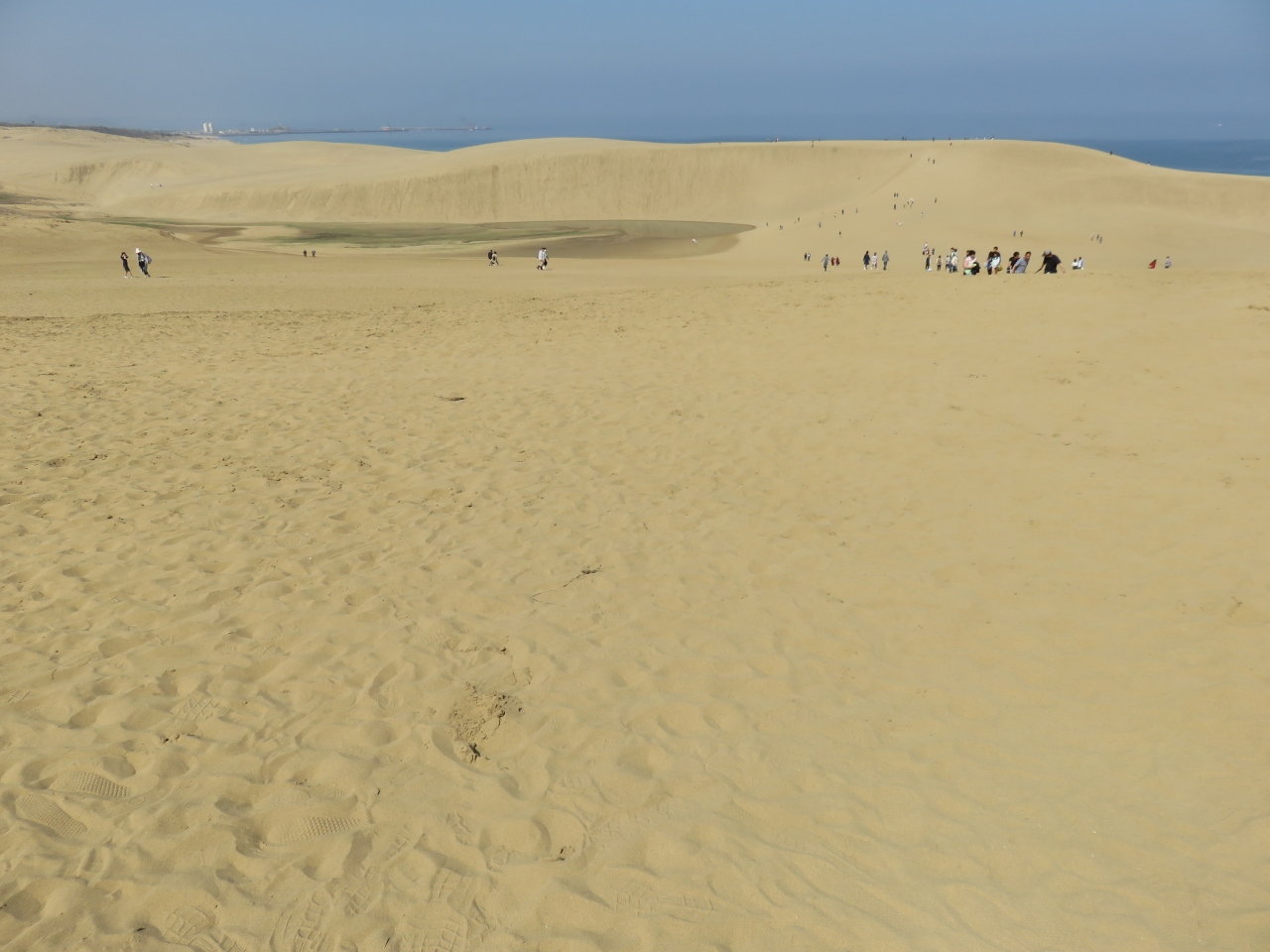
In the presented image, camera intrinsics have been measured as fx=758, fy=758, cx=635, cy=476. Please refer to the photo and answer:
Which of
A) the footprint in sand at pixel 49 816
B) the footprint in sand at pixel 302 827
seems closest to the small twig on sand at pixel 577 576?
the footprint in sand at pixel 302 827

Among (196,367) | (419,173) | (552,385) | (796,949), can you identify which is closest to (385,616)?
(796,949)

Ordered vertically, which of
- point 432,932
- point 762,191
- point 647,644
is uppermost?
point 762,191

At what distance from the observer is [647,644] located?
5.34 metres

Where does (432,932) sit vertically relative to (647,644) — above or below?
below

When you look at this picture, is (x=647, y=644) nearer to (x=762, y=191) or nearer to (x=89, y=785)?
(x=89, y=785)

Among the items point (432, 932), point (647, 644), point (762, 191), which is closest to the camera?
point (432, 932)

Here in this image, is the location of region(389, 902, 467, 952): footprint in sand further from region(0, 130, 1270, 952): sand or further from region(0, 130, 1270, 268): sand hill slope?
region(0, 130, 1270, 268): sand hill slope

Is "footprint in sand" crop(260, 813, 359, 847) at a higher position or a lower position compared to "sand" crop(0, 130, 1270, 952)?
lower

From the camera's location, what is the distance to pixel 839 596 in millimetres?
5895

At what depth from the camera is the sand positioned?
11.5 ft

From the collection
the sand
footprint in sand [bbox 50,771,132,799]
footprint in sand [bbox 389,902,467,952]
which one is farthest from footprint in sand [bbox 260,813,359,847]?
footprint in sand [bbox 50,771,132,799]

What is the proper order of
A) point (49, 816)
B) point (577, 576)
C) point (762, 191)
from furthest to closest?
point (762, 191) → point (577, 576) → point (49, 816)

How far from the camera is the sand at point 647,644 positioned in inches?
138

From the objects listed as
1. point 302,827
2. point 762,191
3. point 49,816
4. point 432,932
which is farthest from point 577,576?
point 762,191
